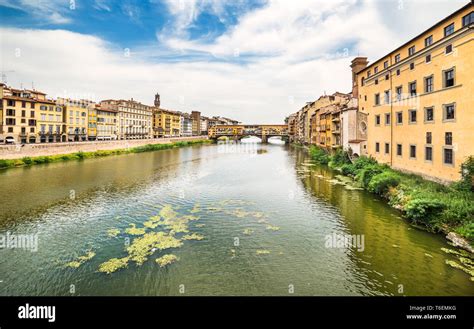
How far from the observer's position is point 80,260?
1320 centimetres

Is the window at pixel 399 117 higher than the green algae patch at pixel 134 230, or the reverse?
the window at pixel 399 117

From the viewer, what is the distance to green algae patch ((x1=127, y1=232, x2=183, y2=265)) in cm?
1353

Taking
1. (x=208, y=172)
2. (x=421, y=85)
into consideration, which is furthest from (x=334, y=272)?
(x=208, y=172)

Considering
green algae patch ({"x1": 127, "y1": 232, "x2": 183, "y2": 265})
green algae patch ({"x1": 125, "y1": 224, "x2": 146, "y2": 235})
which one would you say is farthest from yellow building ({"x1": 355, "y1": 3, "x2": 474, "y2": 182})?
green algae patch ({"x1": 125, "y1": 224, "x2": 146, "y2": 235})

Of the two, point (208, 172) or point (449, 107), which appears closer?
point (449, 107)

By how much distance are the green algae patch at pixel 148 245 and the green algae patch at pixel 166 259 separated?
29.2 inches

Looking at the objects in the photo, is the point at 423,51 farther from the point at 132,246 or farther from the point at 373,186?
the point at 132,246

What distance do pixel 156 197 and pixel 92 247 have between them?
36.4 feet

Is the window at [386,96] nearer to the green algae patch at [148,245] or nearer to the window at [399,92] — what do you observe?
the window at [399,92]

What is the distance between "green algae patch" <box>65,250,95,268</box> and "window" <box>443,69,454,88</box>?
27.8 meters

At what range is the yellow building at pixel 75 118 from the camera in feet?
242

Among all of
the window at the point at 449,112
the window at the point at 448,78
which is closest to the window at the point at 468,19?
the window at the point at 448,78

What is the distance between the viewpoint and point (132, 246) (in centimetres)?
1471

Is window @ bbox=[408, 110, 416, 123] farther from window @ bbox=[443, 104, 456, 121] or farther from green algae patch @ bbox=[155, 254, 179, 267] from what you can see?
green algae patch @ bbox=[155, 254, 179, 267]
